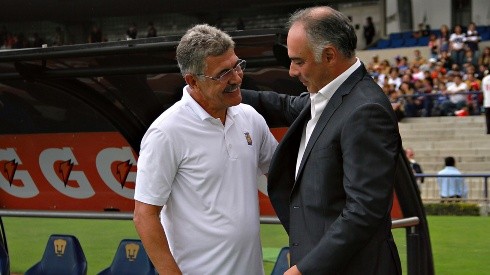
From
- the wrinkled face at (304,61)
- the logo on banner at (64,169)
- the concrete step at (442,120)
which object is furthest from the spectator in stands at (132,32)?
the concrete step at (442,120)

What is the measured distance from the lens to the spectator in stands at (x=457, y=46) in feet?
78.6

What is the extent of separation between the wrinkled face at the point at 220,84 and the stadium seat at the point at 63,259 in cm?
336

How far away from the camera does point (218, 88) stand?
340 cm

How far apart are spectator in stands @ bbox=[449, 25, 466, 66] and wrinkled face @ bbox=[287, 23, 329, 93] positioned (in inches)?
848

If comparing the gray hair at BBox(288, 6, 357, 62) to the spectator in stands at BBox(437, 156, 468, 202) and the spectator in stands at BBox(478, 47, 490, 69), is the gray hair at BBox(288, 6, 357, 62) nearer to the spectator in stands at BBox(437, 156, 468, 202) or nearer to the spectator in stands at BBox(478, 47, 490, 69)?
the spectator in stands at BBox(437, 156, 468, 202)

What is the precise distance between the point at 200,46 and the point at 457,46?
21.7m

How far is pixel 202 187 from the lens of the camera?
11.1ft

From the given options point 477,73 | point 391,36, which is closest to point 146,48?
point 477,73

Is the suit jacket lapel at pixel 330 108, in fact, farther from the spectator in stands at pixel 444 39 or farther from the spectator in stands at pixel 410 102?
the spectator in stands at pixel 444 39

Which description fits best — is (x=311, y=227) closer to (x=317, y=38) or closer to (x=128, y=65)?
(x=317, y=38)

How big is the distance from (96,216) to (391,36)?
71.7 feet

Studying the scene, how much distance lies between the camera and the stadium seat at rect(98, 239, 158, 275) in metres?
6.18

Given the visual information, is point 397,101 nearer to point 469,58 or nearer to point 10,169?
point 469,58

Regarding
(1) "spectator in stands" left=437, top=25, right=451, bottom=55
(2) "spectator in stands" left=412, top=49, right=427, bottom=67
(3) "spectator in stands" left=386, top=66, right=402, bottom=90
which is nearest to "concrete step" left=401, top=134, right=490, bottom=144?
(3) "spectator in stands" left=386, top=66, right=402, bottom=90
